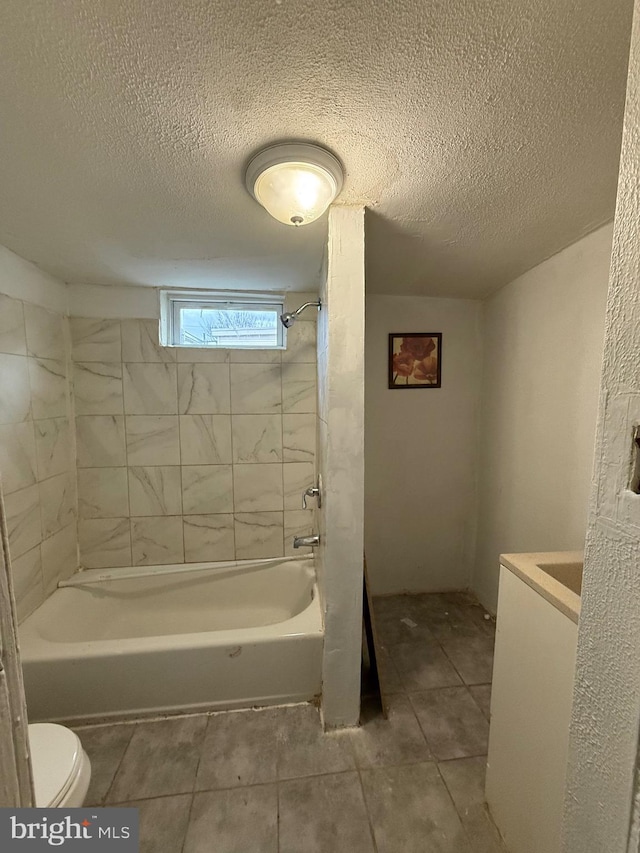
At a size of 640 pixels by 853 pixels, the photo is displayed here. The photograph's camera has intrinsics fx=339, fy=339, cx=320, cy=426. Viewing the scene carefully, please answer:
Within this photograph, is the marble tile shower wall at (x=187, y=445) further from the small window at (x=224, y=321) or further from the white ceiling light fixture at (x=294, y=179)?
the white ceiling light fixture at (x=294, y=179)

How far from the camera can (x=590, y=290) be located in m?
1.43

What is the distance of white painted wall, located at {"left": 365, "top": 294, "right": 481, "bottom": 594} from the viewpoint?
7.25ft

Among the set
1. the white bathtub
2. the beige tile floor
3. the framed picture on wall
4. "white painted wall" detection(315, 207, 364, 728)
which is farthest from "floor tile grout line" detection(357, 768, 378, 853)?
the framed picture on wall

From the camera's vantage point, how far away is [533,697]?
91 centimetres

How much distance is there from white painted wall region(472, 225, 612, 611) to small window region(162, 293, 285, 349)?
139cm

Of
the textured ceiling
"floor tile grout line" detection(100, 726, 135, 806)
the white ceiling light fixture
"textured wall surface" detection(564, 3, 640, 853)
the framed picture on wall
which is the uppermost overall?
the textured ceiling

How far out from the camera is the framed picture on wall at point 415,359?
2203 millimetres

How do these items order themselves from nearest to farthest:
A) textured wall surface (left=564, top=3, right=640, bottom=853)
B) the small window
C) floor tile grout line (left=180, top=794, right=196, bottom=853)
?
textured wall surface (left=564, top=3, right=640, bottom=853)
floor tile grout line (left=180, top=794, right=196, bottom=853)
the small window

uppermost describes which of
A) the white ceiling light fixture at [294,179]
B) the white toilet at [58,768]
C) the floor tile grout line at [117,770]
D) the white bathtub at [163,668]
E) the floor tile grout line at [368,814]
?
the white ceiling light fixture at [294,179]

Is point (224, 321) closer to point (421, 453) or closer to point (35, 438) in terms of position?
point (35, 438)

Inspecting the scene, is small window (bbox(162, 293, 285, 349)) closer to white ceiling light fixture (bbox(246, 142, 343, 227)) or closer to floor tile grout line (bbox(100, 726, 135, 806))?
white ceiling light fixture (bbox(246, 142, 343, 227))

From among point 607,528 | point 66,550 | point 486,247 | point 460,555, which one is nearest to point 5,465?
point 66,550

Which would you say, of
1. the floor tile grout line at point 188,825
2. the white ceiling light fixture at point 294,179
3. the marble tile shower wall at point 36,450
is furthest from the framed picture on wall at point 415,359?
the floor tile grout line at point 188,825

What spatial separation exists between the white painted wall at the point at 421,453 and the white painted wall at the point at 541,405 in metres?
0.11
